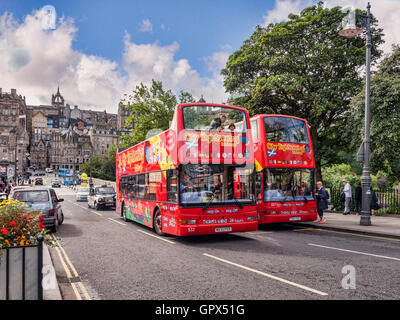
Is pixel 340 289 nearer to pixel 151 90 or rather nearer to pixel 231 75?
pixel 231 75

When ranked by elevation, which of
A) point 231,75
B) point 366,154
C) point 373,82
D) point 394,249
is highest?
point 231,75

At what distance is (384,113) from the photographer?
18594mm

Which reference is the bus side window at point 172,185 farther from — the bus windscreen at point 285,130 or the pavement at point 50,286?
the bus windscreen at point 285,130

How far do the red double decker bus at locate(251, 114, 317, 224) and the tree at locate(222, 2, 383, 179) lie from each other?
9.55 metres

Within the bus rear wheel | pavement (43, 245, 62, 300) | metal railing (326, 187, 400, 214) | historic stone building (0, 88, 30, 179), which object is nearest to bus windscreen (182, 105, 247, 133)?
the bus rear wheel

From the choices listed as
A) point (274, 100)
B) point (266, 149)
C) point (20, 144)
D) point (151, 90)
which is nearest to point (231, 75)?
point (274, 100)

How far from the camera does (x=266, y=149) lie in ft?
45.1

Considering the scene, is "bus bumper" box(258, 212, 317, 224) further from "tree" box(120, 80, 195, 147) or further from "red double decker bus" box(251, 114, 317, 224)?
"tree" box(120, 80, 195, 147)

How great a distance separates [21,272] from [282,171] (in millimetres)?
10915

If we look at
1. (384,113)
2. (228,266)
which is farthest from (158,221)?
(384,113)

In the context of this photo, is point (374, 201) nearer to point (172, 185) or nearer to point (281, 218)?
point (281, 218)

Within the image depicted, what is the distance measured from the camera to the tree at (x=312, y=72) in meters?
23.5
